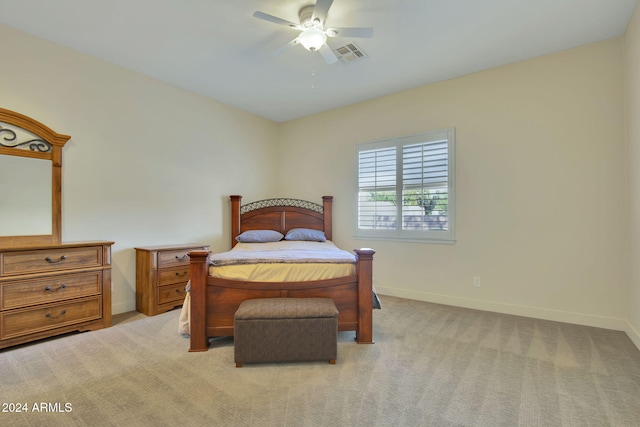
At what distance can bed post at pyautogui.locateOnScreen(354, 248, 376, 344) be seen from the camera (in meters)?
2.51

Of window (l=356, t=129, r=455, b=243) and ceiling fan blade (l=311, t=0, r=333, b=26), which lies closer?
ceiling fan blade (l=311, t=0, r=333, b=26)

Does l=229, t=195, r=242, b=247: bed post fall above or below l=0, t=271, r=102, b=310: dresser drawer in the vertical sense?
above

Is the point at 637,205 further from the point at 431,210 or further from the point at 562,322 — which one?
the point at 431,210

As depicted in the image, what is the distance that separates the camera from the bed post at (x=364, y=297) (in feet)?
8.25

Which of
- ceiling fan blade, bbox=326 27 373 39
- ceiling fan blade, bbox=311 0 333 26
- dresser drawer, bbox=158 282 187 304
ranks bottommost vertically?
dresser drawer, bbox=158 282 187 304

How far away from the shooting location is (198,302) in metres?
2.37

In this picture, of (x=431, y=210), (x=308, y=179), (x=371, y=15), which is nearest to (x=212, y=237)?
(x=308, y=179)

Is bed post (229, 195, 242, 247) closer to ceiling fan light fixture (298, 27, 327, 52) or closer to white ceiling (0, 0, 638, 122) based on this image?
white ceiling (0, 0, 638, 122)

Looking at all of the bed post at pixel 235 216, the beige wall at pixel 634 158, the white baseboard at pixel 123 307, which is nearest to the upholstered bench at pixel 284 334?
the white baseboard at pixel 123 307

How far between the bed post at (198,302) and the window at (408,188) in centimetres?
259

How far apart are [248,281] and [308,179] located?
2.85m

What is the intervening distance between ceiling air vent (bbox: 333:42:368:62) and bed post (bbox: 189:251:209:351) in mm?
2417

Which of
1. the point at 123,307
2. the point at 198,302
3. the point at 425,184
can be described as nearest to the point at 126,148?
the point at 123,307

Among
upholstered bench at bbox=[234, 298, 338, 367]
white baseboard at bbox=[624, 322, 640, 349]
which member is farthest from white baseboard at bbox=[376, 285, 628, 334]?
upholstered bench at bbox=[234, 298, 338, 367]
